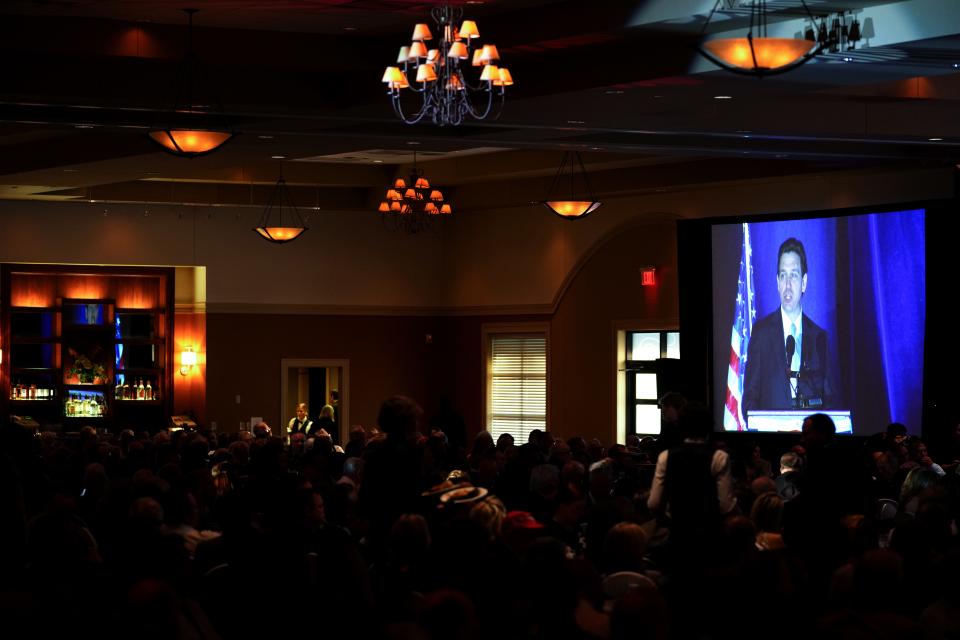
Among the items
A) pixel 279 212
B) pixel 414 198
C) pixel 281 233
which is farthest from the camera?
pixel 279 212

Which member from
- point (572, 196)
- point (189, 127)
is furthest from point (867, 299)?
point (189, 127)

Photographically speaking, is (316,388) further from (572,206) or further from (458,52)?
(458,52)

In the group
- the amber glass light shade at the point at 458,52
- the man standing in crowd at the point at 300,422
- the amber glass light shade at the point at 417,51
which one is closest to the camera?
the amber glass light shade at the point at 458,52

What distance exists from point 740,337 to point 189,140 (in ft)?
27.8

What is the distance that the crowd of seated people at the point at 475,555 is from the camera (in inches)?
157

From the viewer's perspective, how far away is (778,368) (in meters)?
16.4

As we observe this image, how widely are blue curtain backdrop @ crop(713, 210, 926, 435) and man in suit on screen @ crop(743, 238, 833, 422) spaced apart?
0.33 feet

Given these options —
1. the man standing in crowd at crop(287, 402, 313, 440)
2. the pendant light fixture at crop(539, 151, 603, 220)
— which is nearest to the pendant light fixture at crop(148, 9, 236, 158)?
the pendant light fixture at crop(539, 151, 603, 220)

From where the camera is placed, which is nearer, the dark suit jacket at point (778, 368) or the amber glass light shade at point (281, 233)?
the dark suit jacket at point (778, 368)

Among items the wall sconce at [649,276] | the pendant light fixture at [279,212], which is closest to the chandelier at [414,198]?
the pendant light fixture at [279,212]

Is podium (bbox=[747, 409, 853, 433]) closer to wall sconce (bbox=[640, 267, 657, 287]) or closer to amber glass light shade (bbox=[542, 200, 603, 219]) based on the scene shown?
wall sconce (bbox=[640, 267, 657, 287])

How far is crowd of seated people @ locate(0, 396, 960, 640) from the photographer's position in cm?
398

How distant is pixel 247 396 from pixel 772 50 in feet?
48.6

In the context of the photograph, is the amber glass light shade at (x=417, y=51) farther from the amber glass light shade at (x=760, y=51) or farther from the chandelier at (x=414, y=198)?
the chandelier at (x=414, y=198)
